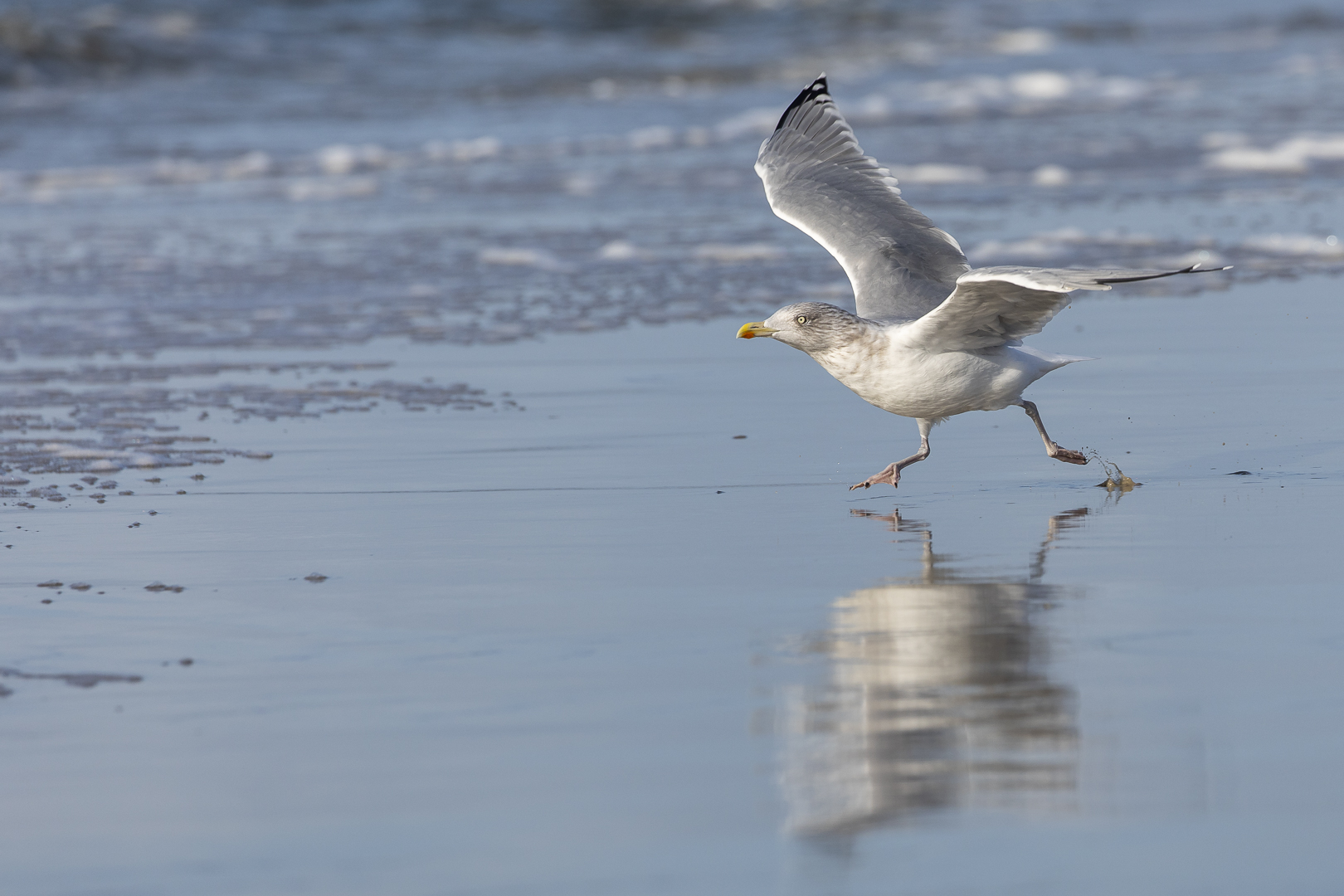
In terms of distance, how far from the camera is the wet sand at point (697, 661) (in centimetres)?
316

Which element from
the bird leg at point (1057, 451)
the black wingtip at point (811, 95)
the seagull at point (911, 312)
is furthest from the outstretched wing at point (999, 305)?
the black wingtip at point (811, 95)

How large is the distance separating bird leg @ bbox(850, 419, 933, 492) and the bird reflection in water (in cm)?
120

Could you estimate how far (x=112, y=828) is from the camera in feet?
10.9

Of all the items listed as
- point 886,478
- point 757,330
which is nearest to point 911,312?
point 757,330

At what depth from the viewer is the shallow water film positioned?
3238mm

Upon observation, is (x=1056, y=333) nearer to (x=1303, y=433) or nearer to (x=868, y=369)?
(x=1303, y=433)

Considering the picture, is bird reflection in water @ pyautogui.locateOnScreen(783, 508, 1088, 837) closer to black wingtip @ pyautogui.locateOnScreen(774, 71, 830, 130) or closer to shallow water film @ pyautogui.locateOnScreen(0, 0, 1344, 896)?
shallow water film @ pyautogui.locateOnScreen(0, 0, 1344, 896)

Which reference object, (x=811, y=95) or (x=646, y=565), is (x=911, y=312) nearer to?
(x=811, y=95)

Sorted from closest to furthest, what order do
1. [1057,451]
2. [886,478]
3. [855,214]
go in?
[886,478] → [1057,451] → [855,214]

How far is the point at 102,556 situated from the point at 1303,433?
14.1 ft

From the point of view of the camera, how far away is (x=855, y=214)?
7.48 metres

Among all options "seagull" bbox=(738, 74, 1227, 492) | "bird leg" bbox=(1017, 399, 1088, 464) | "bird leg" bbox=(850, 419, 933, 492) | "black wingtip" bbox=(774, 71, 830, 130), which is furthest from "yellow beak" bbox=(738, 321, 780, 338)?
"black wingtip" bbox=(774, 71, 830, 130)

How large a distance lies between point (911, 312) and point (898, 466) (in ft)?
2.81

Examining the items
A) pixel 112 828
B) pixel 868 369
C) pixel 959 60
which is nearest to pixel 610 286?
pixel 868 369
